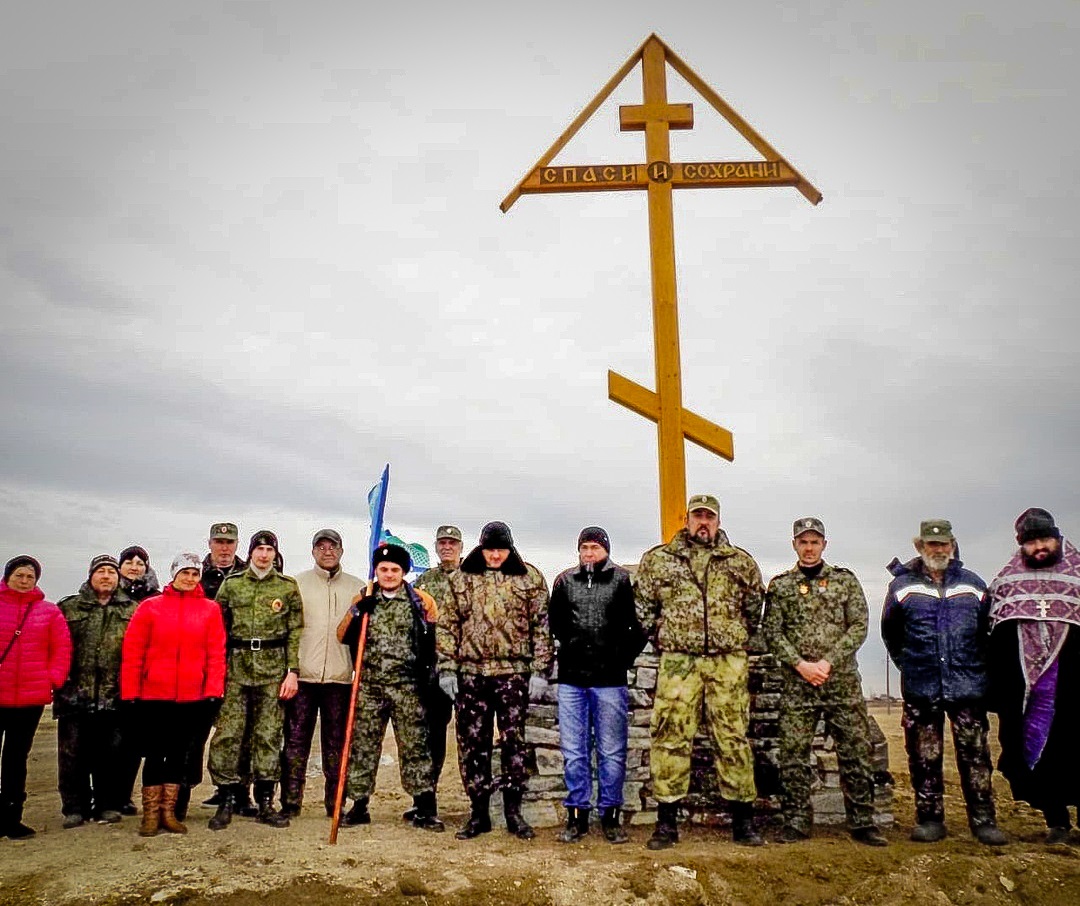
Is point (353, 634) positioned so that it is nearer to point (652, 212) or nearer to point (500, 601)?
point (500, 601)

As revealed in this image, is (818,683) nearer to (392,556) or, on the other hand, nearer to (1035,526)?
(1035,526)

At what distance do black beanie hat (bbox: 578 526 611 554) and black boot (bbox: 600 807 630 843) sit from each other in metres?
1.91

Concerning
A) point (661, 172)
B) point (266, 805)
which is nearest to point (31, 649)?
point (266, 805)

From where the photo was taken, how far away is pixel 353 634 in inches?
257

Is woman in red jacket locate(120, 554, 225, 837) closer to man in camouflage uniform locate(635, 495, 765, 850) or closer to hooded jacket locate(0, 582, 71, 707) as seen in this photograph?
hooded jacket locate(0, 582, 71, 707)

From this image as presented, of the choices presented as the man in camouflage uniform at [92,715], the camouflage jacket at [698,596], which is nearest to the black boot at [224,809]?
the man in camouflage uniform at [92,715]

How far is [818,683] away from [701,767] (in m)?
1.25

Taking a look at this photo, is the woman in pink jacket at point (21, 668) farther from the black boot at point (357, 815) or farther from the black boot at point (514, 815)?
the black boot at point (514, 815)

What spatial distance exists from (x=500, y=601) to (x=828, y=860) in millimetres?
2817

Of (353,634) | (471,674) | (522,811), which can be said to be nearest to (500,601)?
(471,674)

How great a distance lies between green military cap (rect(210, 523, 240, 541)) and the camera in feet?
23.7

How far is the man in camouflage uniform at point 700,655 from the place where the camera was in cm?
571

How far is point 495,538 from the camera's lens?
629 centimetres

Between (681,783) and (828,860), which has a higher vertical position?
(681,783)
